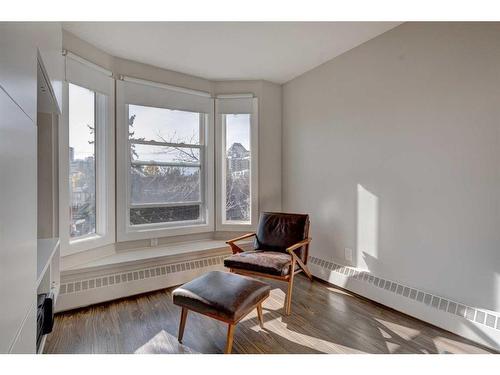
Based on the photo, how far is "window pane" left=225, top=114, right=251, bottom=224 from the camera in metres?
3.53

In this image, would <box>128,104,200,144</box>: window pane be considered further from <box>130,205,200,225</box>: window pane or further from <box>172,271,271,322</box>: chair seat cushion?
<box>172,271,271,322</box>: chair seat cushion

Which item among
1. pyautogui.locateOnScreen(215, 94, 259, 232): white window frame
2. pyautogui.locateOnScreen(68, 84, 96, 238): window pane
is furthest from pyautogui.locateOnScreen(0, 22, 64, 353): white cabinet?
pyautogui.locateOnScreen(215, 94, 259, 232): white window frame

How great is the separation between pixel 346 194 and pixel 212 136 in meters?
1.88

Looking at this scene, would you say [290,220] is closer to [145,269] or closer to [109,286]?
[145,269]

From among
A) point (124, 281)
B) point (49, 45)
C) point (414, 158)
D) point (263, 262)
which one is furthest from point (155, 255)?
point (414, 158)

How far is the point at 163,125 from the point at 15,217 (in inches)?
113

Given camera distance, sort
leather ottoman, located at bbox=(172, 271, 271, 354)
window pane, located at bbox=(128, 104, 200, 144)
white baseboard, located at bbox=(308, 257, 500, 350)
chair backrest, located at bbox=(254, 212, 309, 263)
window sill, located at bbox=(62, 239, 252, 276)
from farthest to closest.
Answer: window pane, located at bbox=(128, 104, 200, 144), chair backrest, located at bbox=(254, 212, 309, 263), window sill, located at bbox=(62, 239, 252, 276), white baseboard, located at bbox=(308, 257, 500, 350), leather ottoman, located at bbox=(172, 271, 271, 354)

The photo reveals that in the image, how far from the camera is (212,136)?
135 inches

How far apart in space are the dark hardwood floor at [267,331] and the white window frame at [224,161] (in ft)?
4.03

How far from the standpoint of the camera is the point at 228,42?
2.53 m

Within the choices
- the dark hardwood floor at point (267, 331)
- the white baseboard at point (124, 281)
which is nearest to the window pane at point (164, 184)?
the white baseboard at point (124, 281)

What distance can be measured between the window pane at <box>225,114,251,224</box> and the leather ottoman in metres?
1.59

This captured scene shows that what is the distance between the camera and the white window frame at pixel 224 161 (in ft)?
11.3
